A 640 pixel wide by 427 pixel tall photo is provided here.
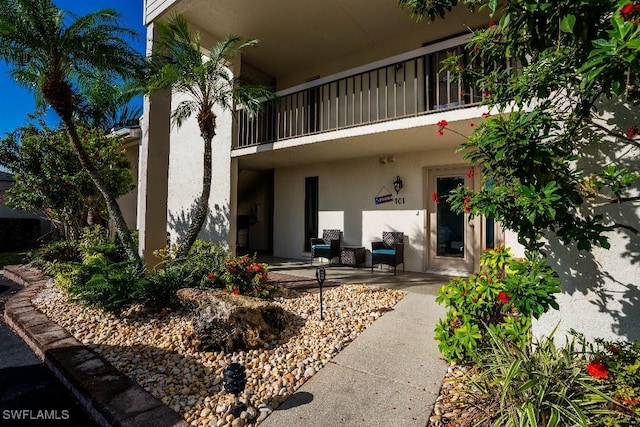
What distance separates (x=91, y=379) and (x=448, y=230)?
6840mm

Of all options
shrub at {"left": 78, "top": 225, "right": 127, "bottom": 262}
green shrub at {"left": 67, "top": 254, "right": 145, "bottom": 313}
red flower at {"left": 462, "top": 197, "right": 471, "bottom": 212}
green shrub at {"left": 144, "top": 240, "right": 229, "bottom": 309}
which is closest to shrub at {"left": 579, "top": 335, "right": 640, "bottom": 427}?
red flower at {"left": 462, "top": 197, "right": 471, "bottom": 212}

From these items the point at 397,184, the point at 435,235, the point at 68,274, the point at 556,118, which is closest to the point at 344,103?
the point at 397,184

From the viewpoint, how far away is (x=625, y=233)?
8.11 feet

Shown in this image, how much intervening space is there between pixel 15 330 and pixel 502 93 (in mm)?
6620

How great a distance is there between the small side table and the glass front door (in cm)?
170

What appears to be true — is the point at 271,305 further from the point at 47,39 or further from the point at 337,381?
the point at 47,39

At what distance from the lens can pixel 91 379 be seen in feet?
9.03

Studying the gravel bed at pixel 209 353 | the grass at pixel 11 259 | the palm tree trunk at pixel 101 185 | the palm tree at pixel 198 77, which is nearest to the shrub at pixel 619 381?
the gravel bed at pixel 209 353

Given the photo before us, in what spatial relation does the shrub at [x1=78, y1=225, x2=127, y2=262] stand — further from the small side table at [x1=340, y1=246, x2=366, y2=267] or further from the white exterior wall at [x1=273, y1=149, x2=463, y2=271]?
the small side table at [x1=340, y1=246, x2=366, y2=267]

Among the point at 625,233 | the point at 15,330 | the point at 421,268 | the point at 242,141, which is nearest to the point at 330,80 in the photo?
the point at 242,141

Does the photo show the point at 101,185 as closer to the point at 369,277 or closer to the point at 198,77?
the point at 198,77

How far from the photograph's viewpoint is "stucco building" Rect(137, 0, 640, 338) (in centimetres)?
616

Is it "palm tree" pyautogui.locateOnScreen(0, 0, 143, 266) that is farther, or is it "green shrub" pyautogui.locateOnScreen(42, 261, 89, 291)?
"green shrub" pyautogui.locateOnScreen(42, 261, 89, 291)

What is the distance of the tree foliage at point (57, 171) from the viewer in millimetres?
7691
